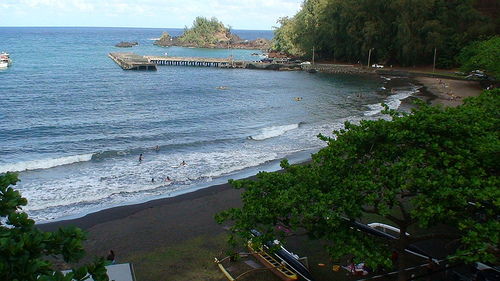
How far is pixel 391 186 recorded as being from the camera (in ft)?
37.2

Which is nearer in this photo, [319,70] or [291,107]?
[291,107]

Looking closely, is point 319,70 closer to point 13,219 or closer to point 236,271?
point 236,271

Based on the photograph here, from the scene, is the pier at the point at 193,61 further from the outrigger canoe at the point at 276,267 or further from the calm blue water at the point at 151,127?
the outrigger canoe at the point at 276,267

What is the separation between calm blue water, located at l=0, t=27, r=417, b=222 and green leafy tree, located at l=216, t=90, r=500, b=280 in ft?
46.8

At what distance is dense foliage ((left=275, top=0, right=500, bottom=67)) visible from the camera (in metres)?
77.2

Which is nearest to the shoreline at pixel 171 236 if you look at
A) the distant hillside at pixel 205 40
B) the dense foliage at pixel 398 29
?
the dense foliage at pixel 398 29

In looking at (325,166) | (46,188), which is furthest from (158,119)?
(325,166)

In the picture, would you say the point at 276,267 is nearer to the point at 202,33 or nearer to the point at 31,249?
the point at 31,249

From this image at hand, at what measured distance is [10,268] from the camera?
610cm

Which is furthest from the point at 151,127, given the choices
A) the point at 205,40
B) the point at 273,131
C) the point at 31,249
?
the point at 205,40

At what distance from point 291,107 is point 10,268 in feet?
161

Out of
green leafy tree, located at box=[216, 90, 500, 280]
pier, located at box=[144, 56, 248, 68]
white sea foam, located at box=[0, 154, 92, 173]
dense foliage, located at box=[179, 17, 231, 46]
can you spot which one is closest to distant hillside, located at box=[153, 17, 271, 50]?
dense foliage, located at box=[179, 17, 231, 46]

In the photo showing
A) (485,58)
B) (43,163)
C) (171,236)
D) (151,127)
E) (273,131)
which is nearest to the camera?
(171,236)

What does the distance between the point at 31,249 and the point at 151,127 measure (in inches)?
1453
